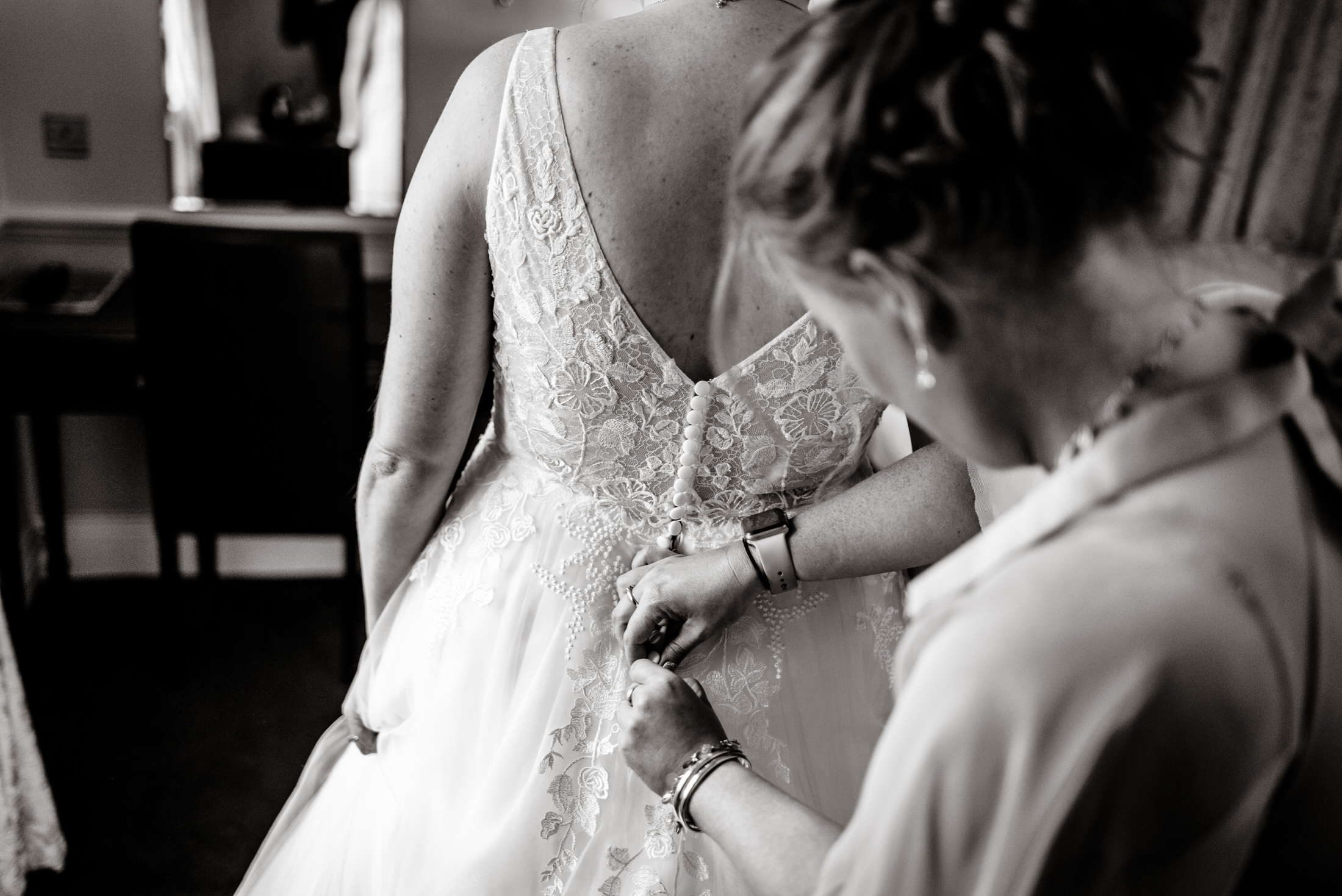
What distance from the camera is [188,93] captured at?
3.09m

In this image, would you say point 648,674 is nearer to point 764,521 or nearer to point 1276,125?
point 764,521

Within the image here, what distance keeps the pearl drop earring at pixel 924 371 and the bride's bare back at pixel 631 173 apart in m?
0.40

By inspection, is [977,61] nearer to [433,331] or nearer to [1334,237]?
[433,331]

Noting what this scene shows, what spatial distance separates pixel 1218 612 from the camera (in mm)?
490

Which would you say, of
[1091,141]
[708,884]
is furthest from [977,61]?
[708,884]

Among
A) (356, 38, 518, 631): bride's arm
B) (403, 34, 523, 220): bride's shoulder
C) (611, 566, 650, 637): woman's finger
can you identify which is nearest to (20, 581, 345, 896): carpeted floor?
(356, 38, 518, 631): bride's arm

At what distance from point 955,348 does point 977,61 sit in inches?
5.6

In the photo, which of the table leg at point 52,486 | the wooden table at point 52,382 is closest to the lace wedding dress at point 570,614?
the wooden table at point 52,382

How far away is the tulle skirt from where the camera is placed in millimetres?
1018

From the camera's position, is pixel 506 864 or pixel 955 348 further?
pixel 506 864

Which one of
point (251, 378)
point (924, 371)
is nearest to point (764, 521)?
point (924, 371)

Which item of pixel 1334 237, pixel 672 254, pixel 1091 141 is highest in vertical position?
pixel 1091 141

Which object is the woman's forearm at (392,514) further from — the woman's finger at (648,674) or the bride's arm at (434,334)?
the woman's finger at (648,674)

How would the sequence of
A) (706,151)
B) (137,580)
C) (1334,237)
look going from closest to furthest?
(706,151), (1334,237), (137,580)
